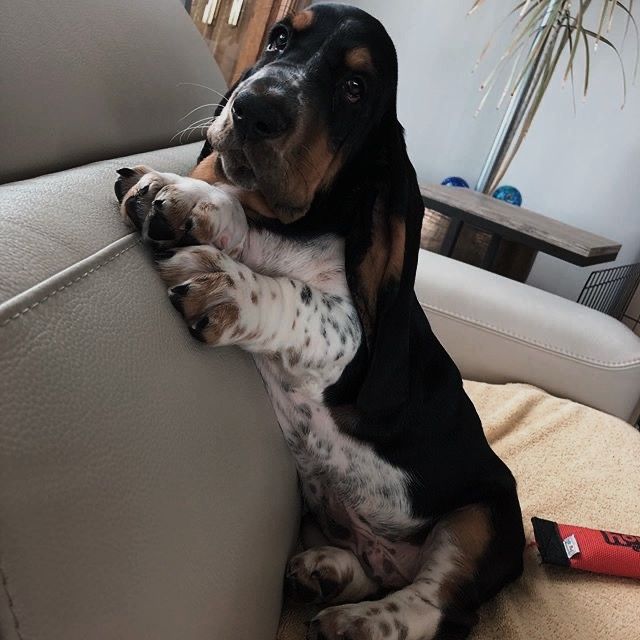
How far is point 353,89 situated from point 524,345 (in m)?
1.41

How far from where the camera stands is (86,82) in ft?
4.40

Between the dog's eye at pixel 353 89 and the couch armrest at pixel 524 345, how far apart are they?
117cm

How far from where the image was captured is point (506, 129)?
421cm

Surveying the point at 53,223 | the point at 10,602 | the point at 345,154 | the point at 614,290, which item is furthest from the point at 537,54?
the point at 10,602

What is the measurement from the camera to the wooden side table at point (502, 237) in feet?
10.9

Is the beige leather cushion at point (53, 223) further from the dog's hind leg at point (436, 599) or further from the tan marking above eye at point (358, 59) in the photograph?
the dog's hind leg at point (436, 599)

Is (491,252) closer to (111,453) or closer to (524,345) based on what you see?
(524,345)

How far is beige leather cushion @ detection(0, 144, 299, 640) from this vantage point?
→ 585 mm

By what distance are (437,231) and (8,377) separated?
339cm

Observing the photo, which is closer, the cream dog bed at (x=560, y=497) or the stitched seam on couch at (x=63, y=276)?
the stitched seam on couch at (x=63, y=276)

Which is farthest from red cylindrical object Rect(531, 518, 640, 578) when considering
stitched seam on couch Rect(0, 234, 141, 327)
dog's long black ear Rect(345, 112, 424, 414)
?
stitched seam on couch Rect(0, 234, 141, 327)

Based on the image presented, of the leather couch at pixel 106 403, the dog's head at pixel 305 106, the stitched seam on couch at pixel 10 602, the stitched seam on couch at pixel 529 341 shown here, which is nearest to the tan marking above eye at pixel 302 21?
the dog's head at pixel 305 106

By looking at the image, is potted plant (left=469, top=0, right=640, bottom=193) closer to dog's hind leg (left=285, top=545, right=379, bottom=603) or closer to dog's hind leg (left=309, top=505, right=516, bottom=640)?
dog's hind leg (left=309, top=505, right=516, bottom=640)

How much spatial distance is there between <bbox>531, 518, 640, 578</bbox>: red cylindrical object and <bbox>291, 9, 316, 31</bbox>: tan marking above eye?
1.24 metres
